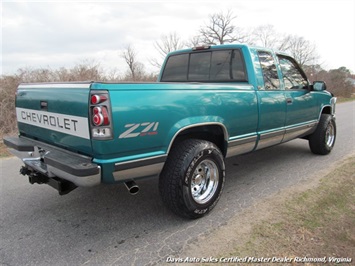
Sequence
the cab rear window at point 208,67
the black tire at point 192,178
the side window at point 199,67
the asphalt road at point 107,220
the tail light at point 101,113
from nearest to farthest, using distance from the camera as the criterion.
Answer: the tail light at point 101,113
the asphalt road at point 107,220
the black tire at point 192,178
the cab rear window at point 208,67
the side window at point 199,67

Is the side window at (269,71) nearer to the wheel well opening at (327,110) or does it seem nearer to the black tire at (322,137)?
the black tire at (322,137)

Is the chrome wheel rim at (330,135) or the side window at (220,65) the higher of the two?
the side window at (220,65)

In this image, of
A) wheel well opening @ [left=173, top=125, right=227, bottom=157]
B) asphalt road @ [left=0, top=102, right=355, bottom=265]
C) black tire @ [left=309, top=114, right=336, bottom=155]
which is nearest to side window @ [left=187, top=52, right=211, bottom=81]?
wheel well opening @ [left=173, top=125, right=227, bottom=157]

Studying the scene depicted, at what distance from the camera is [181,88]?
2.82 metres

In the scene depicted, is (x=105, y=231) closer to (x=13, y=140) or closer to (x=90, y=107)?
(x=90, y=107)

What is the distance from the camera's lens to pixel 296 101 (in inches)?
178

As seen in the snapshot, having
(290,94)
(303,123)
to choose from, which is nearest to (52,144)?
(290,94)

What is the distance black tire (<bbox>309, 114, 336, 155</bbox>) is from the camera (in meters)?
5.36

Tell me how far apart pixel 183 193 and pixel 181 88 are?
1071 millimetres

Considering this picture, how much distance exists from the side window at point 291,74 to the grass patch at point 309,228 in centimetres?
174

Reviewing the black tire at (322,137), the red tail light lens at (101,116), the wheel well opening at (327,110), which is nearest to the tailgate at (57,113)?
the red tail light lens at (101,116)

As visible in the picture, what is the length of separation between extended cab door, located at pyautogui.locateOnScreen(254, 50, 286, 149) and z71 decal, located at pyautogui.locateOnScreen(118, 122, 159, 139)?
5.85ft

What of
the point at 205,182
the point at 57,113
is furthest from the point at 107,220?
the point at 57,113

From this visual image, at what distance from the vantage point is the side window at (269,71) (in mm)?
4008
